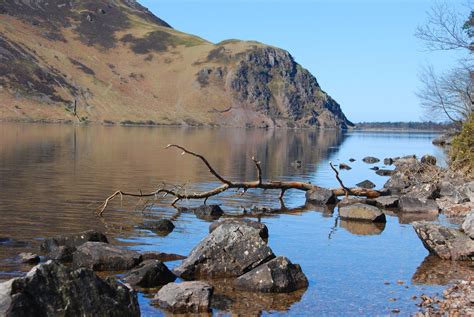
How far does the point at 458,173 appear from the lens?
42.0 m

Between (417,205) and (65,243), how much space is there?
20480 millimetres

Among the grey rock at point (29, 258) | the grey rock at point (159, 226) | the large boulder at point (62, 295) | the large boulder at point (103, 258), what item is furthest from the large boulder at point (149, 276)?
the grey rock at point (159, 226)

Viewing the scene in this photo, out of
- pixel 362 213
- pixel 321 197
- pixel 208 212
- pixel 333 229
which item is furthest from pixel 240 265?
pixel 321 197

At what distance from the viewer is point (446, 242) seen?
21.6 m

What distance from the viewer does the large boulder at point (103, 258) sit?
18.4 m

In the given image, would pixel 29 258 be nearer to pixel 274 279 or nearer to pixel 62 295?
pixel 62 295

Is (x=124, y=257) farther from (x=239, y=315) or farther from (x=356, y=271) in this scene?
(x=356, y=271)

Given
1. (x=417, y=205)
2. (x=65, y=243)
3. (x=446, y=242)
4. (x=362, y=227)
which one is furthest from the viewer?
(x=417, y=205)

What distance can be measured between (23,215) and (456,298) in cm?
1924

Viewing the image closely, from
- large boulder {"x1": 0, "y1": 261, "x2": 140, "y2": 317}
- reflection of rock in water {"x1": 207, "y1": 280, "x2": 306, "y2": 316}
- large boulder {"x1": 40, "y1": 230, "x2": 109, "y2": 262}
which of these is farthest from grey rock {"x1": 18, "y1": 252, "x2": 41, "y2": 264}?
large boulder {"x1": 0, "y1": 261, "x2": 140, "y2": 317}

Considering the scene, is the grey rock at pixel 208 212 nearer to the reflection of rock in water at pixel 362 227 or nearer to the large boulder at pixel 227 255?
the reflection of rock in water at pixel 362 227

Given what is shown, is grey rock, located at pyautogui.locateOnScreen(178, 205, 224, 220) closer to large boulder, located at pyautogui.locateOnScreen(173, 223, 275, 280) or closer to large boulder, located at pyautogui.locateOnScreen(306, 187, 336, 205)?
large boulder, located at pyautogui.locateOnScreen(306, 187, 336, 205)

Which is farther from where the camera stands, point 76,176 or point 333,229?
point 76,176

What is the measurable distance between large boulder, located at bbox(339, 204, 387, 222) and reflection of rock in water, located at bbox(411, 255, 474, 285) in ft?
26.7
